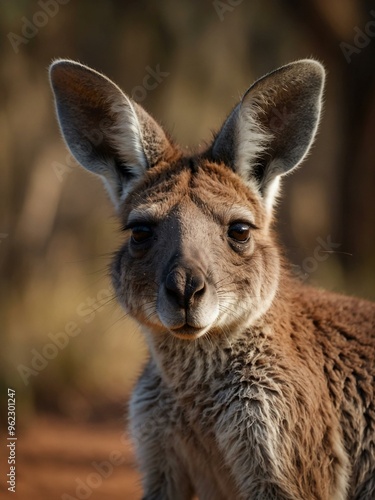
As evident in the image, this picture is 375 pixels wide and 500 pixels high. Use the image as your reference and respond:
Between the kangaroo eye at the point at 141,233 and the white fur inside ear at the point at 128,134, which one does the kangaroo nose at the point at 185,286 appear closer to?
the kangaroo eye at the point at 141,233

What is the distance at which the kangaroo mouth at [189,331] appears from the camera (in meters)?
5.00

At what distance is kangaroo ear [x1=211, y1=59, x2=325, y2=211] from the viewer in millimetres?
5629

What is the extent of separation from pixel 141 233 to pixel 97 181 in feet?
24.5

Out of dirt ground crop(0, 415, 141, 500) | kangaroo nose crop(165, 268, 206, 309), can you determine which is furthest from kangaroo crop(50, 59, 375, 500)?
dirt ground crop(0, 415, 141, 500)

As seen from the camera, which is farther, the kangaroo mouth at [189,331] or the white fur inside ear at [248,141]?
the white fur inside ear at [248,141]

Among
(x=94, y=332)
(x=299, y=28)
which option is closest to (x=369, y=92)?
(x=299, y=28)

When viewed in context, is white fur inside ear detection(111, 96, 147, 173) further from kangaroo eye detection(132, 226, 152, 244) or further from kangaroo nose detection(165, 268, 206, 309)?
kangaroo nose detection(165, 268, 206, 309)

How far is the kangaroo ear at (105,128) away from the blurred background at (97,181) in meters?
4.39

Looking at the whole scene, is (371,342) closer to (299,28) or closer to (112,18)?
(112,18)

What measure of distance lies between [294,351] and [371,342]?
64 cm

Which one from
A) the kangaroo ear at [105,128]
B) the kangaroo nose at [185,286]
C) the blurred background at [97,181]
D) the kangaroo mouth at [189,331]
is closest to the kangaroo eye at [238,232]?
the kangaroo nose at [185,286]

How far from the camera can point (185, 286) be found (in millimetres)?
4902

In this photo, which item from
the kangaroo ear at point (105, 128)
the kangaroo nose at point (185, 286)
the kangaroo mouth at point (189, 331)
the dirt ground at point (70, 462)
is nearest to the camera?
the kangaroo nose at point (185, 286)

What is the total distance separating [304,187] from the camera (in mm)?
14586
